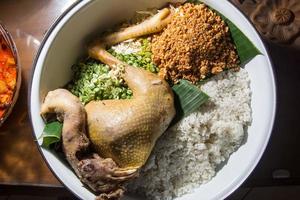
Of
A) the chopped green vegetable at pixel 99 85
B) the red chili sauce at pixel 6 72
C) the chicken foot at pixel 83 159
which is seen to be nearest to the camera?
the chicken foot at pixel 83 159

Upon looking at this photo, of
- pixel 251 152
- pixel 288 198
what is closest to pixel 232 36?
pixel 251 152

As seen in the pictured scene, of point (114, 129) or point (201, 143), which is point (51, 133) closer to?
point (114, 129)

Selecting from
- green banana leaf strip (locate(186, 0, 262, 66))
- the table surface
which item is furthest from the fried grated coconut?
the table surface

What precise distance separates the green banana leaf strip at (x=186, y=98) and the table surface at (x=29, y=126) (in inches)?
8.3

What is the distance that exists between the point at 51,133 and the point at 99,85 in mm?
150

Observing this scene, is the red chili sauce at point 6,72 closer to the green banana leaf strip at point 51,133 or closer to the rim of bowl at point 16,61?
the rim of bowl at point 16,61

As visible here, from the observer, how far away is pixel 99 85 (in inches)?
43.3

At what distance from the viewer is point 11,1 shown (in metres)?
1.29

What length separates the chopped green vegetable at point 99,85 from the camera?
1094 millimetres

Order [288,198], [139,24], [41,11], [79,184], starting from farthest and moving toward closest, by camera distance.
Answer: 1. [288,198]
2. [41,11]
3. [139,24]
4. [79,184]

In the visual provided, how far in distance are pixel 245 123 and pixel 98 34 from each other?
0.39m

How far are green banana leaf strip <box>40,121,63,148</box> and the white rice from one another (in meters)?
0.19

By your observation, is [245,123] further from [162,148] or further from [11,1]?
[11,1]

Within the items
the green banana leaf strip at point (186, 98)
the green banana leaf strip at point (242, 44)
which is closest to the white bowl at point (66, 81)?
the green banana leaf strip at point (242, 44)
